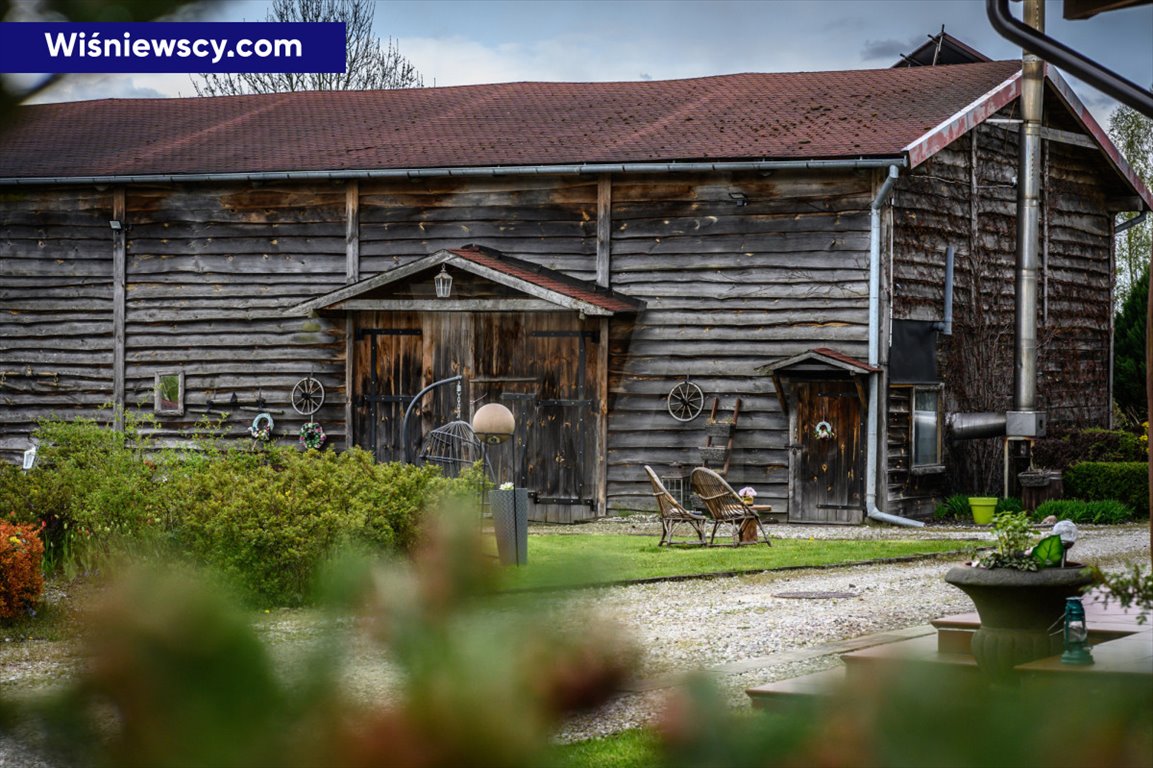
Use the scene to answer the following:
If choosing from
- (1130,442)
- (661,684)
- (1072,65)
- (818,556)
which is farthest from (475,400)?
(661,684)

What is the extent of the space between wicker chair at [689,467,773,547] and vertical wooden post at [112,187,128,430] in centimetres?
905

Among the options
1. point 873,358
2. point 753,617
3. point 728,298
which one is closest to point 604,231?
point 728,298

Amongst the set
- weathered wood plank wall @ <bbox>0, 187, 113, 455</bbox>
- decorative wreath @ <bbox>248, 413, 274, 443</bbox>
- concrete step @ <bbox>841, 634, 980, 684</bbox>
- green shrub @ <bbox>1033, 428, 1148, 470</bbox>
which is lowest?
green shrub @ <bbox>1033, 428, 1148, 470</bbox>

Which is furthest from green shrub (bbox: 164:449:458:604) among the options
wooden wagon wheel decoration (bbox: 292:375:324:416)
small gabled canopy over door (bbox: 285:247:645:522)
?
wooden wagon wheel decoration (bbox: 292:375:324:416)

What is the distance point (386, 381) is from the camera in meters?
17.5

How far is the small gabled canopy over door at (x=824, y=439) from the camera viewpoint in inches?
642

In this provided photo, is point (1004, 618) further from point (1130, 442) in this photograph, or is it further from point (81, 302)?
point (81, 302)

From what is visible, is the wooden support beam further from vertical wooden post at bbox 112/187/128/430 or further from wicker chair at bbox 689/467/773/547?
vertical wooden post at bbox 112/187/128/430

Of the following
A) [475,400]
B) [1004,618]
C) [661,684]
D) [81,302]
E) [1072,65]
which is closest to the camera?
[661,684]

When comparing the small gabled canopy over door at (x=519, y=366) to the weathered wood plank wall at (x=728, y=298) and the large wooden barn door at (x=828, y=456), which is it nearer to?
the weathered wood plank wall at (x=728, y=298)

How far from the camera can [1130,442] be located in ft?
58.5

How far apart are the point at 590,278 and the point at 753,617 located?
8.96 m

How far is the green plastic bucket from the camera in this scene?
→ 664 inches

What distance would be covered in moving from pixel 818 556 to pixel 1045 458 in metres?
6.87
